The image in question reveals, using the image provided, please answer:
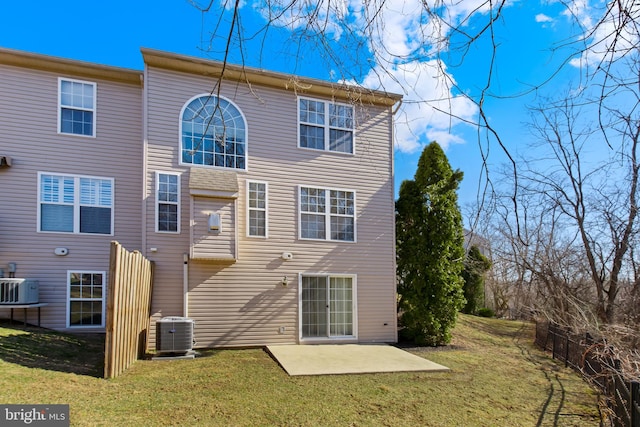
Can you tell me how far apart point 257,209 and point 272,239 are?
2.71ft

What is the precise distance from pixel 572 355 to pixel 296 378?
627 cm

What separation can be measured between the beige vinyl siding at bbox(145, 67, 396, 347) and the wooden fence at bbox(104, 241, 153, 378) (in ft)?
3.77

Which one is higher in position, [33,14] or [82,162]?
[33,14]

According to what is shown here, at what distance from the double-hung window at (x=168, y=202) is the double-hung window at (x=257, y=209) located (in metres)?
1.64

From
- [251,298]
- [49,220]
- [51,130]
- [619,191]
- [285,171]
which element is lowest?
[251,298]

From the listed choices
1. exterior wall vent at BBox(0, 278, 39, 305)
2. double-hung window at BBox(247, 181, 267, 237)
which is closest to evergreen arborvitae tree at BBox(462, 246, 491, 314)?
double-hung window at BBox(247, 181, 267, 237)

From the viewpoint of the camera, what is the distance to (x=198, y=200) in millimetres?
9047

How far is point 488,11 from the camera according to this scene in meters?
2.12

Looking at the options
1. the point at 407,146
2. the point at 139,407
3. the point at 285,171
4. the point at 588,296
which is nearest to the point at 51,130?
the point at 285,171

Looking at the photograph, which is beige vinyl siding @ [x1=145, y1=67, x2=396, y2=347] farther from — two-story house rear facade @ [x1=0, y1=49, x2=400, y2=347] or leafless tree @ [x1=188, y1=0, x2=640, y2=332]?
leafless tree @ [x1=188, y1=0, x2=640, y2=332]

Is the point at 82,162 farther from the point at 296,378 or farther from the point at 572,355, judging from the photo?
the point at 572,355

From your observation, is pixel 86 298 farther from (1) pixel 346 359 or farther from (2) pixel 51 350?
(1) pixel 346 359

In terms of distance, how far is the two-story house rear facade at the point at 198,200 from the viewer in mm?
9086

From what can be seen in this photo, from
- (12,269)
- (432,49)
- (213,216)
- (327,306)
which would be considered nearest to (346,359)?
(327,306)
